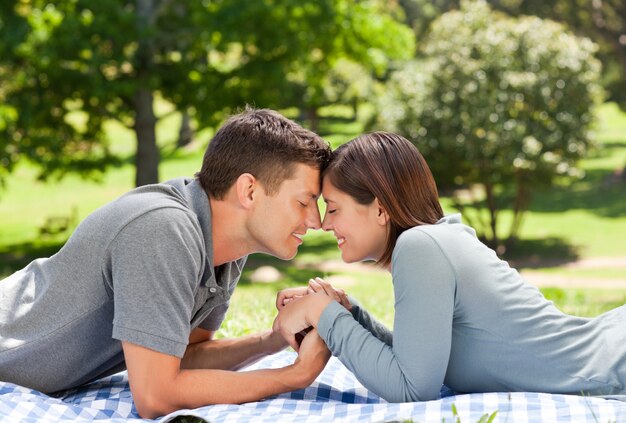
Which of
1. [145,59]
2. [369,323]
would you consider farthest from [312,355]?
[145,59]

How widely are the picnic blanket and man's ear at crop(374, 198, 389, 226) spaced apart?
29.4 inches

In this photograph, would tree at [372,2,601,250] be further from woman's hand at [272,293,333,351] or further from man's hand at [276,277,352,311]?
woman's hand at [272,293,333,351]

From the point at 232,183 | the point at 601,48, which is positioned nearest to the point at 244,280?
the point at 232,183

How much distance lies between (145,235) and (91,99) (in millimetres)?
15512

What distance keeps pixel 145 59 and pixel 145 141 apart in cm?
193

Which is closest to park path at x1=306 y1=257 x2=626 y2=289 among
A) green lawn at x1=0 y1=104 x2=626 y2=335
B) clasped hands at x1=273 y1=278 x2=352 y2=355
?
green lawn at x1=0 y1=104 x2=626 y2=335

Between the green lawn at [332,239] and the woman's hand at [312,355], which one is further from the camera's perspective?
the green lawn at [332,239]

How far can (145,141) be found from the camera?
18703 mm

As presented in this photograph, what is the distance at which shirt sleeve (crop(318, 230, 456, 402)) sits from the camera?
10.5ft

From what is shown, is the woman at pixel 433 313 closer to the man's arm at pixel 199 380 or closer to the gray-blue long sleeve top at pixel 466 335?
the gray-blue long sleeve top at pixel 466 335

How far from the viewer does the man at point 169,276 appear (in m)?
3.25

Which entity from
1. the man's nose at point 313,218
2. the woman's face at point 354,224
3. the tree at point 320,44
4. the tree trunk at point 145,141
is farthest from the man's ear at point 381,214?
the tree trunk at point 145,141

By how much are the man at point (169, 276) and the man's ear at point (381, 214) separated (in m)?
0.30

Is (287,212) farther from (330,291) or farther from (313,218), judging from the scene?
(330,291)
